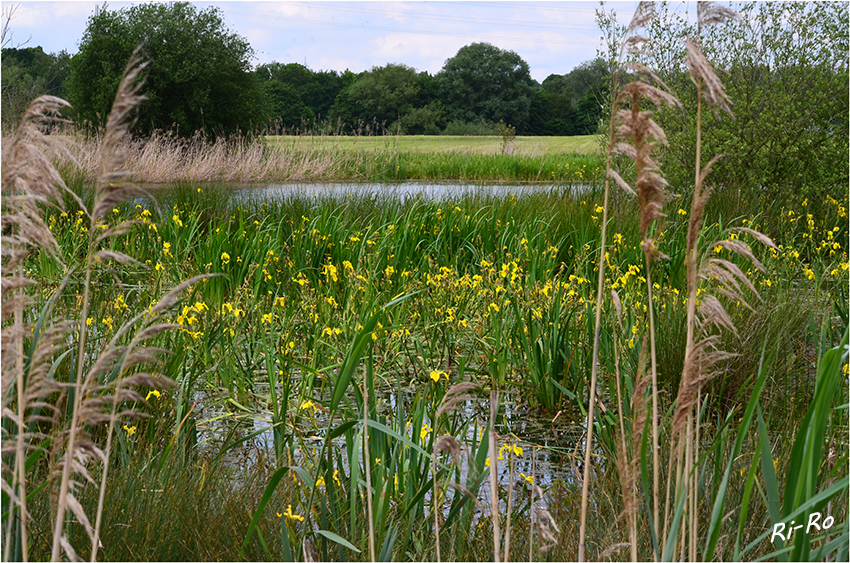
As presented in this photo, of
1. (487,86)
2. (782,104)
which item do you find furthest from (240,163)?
(487,86)

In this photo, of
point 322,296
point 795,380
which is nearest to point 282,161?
point 322,296

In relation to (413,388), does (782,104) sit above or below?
above

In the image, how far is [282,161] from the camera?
16078 millimetres

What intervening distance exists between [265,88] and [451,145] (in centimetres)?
967

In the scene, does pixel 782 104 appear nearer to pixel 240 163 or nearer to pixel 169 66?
pixel 240 163

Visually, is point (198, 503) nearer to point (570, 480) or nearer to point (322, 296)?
point (570, 480)

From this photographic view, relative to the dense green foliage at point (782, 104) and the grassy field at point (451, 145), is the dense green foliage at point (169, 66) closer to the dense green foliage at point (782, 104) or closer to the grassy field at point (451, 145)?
the grassy field at point (451, 145)

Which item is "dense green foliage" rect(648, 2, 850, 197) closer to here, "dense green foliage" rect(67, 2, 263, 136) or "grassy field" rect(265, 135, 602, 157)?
"grassy field" rect(265, 135, 602, 157)

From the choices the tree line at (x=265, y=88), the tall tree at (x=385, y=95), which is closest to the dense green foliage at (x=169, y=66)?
the tree line at (x=265, y=88)

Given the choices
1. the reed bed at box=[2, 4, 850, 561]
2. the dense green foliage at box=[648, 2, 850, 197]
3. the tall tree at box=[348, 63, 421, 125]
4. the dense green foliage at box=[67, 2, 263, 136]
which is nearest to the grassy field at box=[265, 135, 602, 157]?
the dense green foliage at box=[67, 2, 263, 136]

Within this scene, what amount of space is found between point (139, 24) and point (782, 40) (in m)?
22.0

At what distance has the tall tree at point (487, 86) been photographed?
49.8m

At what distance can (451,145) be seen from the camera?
33.4 metres

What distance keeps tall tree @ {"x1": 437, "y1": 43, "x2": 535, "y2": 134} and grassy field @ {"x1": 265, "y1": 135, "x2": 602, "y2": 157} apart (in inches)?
387
